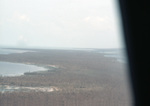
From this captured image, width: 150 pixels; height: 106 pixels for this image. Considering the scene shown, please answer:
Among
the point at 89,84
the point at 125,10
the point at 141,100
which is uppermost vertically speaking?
the point at 125,10

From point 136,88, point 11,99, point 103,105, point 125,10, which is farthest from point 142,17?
point 11,99

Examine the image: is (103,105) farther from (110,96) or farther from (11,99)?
(11,99)

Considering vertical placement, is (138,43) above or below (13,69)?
above

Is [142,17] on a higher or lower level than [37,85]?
higher

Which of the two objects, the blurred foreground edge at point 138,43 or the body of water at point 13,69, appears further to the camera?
the body of water at point 13,69

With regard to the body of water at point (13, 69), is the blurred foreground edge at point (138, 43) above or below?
above

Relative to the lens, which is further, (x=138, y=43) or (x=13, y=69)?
(x=13, y=69)

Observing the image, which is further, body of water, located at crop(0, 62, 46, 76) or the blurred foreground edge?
body of water, located at crop(0, 62, 46, 76)

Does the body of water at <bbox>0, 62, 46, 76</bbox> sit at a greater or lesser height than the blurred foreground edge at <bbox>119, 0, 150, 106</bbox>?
lesser
